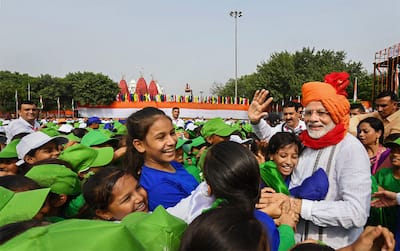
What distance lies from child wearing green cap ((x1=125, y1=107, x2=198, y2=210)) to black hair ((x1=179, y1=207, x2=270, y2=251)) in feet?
2.99

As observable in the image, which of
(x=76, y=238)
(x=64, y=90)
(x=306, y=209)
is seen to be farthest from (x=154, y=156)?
(x=64, y=90)

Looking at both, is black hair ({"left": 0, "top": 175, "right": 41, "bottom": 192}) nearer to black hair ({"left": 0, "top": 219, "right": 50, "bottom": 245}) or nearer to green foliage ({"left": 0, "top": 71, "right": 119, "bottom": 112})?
black hair ({"left": 0, "top": 219, "right": 50, "bottom": 245})

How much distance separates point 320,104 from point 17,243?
1.75 meters

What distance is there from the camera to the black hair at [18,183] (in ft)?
6.35

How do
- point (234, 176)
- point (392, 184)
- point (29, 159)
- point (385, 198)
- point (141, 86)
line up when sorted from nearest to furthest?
point (234, 176), point (385, 198), point (392, 184), point (29, 159), point (141, 86)

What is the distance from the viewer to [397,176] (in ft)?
9.94

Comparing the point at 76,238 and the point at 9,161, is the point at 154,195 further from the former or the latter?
the point at 9,161

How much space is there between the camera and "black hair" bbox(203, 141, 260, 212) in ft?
4.57

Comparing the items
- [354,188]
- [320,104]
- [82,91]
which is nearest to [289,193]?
[354,188]

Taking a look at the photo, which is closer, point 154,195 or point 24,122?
point 154,195

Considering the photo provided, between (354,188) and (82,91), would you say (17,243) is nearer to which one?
(354,188)

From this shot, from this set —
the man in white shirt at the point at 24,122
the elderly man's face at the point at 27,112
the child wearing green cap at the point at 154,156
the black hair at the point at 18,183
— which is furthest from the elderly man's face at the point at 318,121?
the elderly man's face at the point at 27,112

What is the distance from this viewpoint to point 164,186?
1.92m

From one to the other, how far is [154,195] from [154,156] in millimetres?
277
